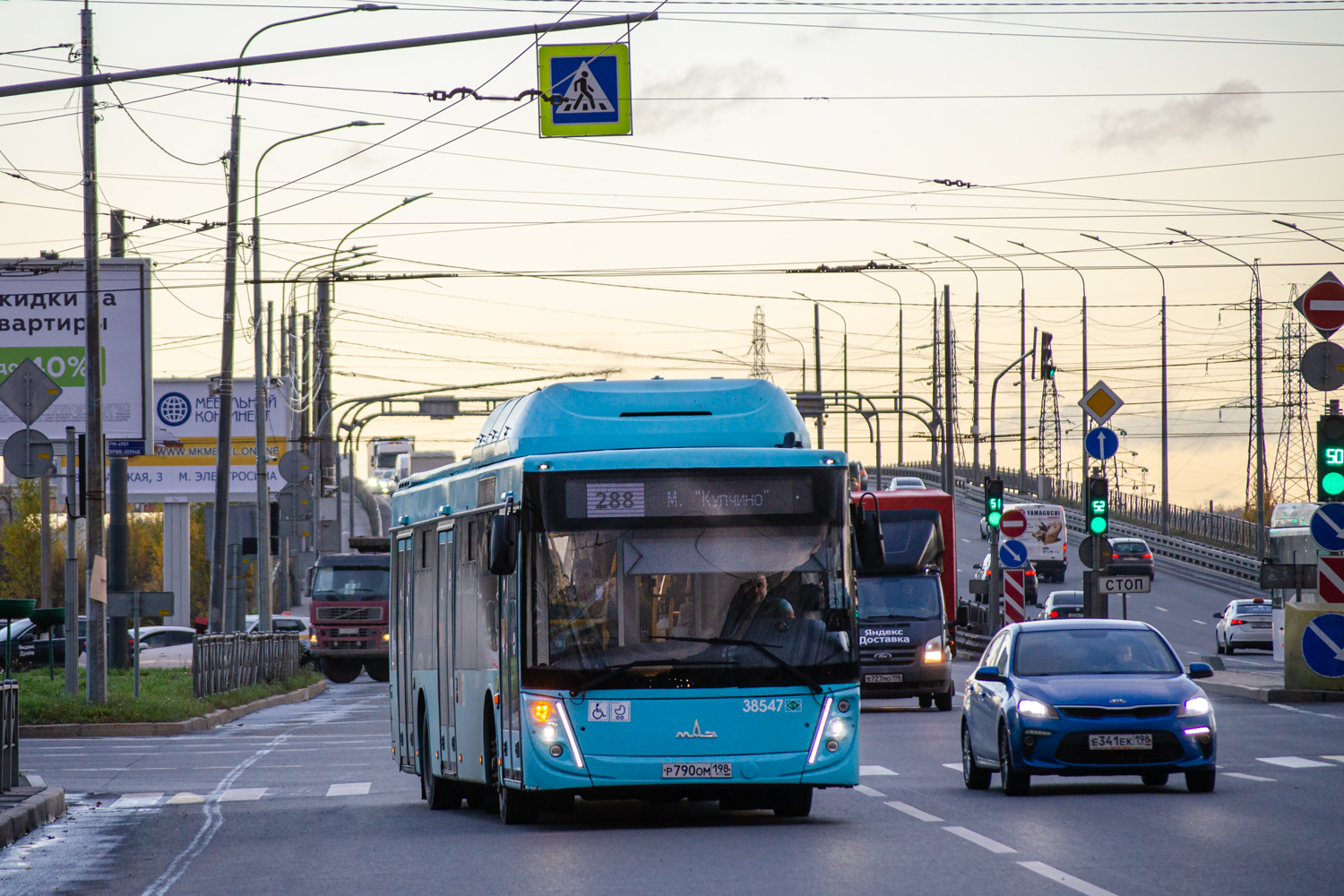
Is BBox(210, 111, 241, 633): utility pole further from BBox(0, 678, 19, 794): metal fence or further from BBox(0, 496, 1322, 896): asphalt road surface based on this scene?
BBox(0, 678, 19, 794): metal fence

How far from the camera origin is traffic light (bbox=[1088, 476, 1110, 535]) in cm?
3157

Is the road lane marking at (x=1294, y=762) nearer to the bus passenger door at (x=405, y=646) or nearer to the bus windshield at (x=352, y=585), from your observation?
the bus passenger door at (x=405, y=646)

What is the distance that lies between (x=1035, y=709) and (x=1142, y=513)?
8138 centimetres

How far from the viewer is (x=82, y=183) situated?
27.6 meters

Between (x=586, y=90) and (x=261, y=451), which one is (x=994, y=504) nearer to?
(x=261, y=451)

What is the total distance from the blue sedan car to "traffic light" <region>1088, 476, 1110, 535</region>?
48.1ft

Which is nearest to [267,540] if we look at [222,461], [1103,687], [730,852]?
[222,461]

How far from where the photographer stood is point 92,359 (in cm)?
2703

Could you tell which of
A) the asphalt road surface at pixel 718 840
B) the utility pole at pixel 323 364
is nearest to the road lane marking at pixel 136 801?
the asphalt road surface at pixel 718 840

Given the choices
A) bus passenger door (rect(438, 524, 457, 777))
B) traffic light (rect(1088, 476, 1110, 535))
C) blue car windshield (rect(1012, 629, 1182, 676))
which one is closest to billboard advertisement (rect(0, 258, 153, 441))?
traffic light (rect(1088, 476, 1110, 535))

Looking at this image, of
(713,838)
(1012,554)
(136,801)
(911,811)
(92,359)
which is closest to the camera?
(713,838)

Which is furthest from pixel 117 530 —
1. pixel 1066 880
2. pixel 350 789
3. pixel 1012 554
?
pixel 1066 880

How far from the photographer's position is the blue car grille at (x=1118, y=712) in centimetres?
1583

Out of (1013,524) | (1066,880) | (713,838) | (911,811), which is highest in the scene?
(1013,524)
